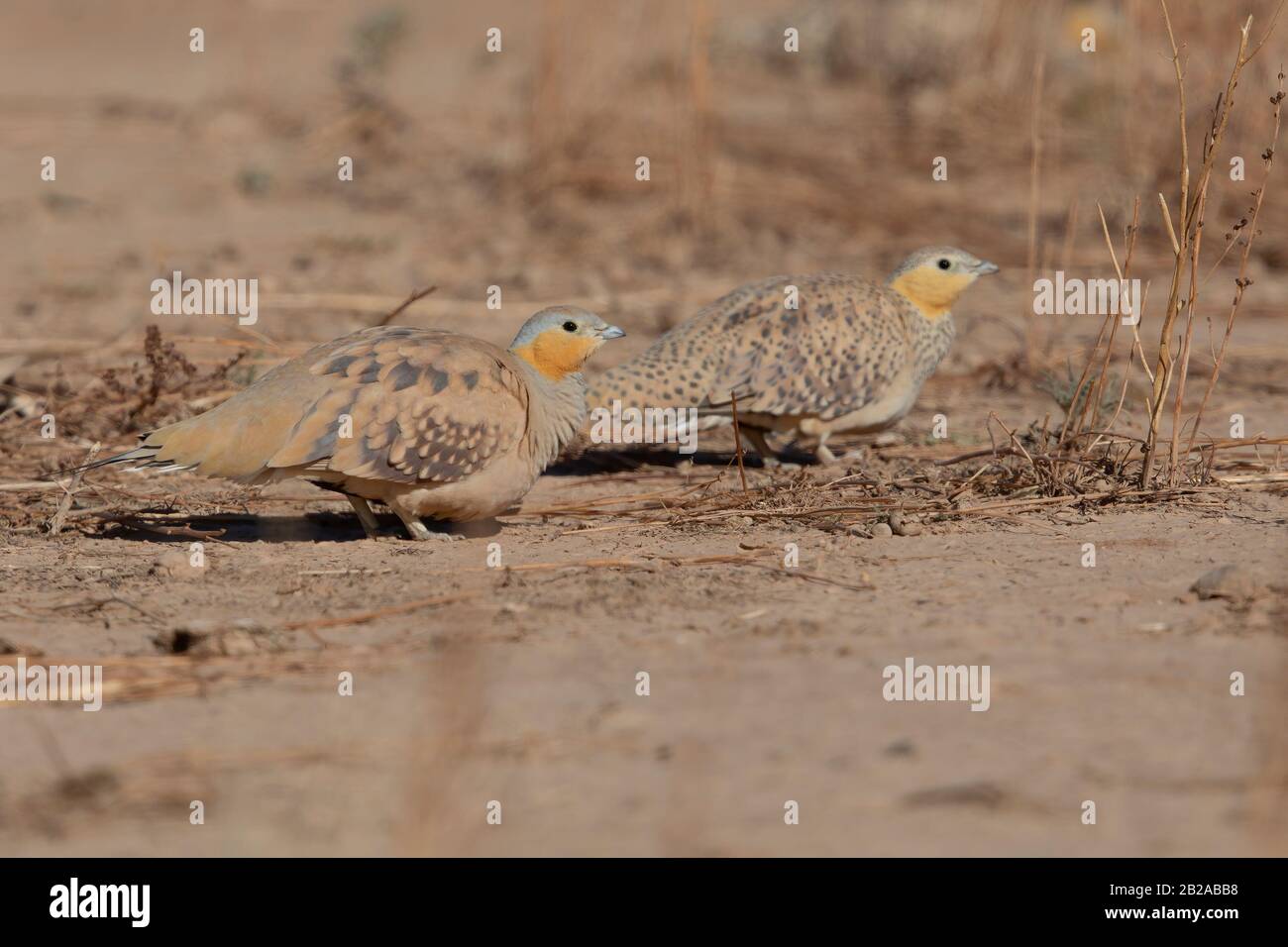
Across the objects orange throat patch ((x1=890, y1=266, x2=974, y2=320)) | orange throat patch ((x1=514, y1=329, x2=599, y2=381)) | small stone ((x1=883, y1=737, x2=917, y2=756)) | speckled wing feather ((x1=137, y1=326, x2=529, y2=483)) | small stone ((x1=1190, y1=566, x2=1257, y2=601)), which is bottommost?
small stone ((x1=883, y1=737, x2=917, y2=756))

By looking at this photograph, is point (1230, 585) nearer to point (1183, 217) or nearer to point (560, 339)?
point (1183, 217)

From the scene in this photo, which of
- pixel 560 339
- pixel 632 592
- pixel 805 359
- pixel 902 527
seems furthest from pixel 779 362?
pixel 632 592

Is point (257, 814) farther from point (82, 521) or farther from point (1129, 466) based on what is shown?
point (1129, 466)

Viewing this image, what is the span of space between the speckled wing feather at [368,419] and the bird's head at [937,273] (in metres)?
2.25

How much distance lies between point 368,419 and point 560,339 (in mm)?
872

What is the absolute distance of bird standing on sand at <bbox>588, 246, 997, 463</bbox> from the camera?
6.44 metres

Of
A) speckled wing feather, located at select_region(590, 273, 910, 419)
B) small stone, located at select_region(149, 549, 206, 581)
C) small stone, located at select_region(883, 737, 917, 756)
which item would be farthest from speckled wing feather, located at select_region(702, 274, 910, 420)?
small stone, located at select_region(883, 737, 917, 756)

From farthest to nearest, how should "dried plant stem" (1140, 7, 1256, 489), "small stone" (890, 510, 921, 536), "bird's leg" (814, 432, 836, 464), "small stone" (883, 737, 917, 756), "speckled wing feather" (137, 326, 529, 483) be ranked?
"bird's leg" (814, 432, 836, 464) → "small stone" (890, 510, 921, 536) → "speckled wing feather" (137, 326, 529, 483) → "dried plant stem" (1140, 7, 1256, 489) → "small stone" (883, 737, 917, 756)

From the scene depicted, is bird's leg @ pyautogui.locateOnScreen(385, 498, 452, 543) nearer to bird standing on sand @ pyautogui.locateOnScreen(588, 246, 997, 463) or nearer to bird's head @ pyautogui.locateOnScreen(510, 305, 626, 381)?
bird's head @ pyautogui.locateOnScreen(510, 305, 626, 381)

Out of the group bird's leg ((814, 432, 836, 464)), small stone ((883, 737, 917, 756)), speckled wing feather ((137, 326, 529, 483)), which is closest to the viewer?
small stone ((883, 737, 917, 756))

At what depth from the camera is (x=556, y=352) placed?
18.7ft

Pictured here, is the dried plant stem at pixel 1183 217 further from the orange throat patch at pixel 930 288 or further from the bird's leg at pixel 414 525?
the bird's leg at pixel 414 525

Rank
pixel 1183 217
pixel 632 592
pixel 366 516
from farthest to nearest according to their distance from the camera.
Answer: pixel 366 516, pixel 1183 217, pixel 632 592
